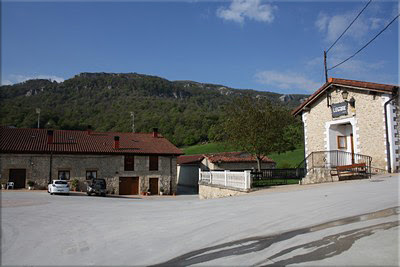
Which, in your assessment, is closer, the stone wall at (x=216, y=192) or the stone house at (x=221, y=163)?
the stone wall at (x=216, y=192)

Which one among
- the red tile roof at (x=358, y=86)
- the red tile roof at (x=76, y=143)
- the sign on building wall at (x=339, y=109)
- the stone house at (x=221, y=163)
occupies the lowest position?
the stone house at (x=221, y=163)

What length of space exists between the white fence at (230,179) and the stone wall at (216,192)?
293 millimetres

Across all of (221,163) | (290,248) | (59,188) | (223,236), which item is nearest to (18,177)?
(59,188)

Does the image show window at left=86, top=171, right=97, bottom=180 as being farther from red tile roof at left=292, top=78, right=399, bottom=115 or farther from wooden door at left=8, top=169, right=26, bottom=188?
red tile roof at left=292, top=78, right=399, bottom=115

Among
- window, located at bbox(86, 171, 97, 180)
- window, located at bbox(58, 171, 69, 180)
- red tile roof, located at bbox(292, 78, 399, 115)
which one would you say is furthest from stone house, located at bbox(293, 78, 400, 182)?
window, located at bbox(58, 171, 69, 180)

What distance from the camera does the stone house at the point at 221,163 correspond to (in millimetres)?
36188

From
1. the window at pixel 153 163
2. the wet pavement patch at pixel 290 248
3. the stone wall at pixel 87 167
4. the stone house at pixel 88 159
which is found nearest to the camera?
the wet pavement patch at pixel 290 248

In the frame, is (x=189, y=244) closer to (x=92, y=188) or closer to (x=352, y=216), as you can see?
(x=352, y=216)

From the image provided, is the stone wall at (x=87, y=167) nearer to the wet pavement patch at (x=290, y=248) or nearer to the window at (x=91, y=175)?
the window at (x=91, y=175)

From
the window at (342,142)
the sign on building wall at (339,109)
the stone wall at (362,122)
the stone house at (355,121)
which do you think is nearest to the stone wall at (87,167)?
the stone house at (355,121)

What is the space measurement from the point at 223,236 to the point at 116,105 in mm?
98313

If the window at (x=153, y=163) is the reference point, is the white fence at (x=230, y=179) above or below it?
below

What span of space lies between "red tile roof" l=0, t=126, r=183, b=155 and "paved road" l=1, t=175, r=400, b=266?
63.8 ft

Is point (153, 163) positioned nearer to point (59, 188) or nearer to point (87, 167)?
point (87, 167)
